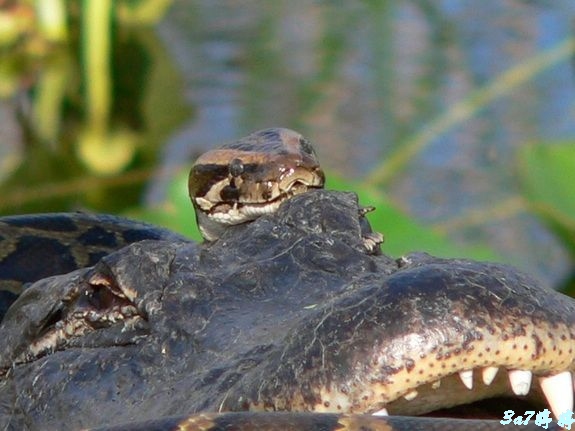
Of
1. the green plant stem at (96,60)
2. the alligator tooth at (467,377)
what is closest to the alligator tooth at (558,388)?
the alligator tooth at (467,377)

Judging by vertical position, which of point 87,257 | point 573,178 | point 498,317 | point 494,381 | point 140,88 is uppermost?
point 498,317

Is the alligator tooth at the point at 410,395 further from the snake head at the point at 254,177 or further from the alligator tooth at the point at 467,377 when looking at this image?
the snake head at the point at 254,177

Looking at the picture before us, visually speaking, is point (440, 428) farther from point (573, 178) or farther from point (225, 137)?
point (225, 137)

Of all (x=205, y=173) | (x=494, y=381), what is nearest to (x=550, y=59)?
(x=205, y=173)

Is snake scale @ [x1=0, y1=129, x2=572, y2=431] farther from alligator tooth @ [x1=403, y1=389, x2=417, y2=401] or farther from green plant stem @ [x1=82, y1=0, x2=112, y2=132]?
green plant stem @ [x1=82, y1=0, x2=112, y2=132]

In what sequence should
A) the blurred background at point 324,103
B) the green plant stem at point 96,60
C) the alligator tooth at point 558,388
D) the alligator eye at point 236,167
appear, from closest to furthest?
the alligator tooth at point 558,388 < the alligator eye at point 236,167 < the blurred background at point 324,103 < the green plant stem at point 96,60

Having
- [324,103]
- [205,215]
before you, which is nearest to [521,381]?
[205,215]

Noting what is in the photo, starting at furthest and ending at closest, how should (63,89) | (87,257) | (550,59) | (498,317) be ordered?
(63,89) < (550,59) < (87,257) < (498,317)
